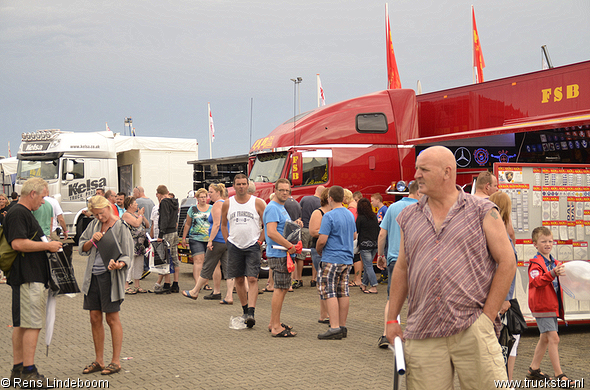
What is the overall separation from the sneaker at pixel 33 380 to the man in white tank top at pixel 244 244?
2.95 meters

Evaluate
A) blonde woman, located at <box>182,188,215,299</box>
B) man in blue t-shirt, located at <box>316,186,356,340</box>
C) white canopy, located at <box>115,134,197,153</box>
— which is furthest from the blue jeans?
white canopy, located at <box>115,134,197,153</box>

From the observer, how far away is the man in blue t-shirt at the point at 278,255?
7.33 metres

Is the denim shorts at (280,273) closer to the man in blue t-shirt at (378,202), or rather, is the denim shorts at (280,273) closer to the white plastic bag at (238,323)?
the white plastic bag at (238,323)

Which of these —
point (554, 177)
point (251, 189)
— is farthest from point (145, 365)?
point (554, 177)

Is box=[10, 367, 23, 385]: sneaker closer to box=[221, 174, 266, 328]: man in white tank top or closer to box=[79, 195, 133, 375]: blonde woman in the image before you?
box=[79, 195, 133, 375]: blonde woman

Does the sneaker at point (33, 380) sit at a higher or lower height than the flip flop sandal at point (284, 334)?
higher

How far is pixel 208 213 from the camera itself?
10586mm

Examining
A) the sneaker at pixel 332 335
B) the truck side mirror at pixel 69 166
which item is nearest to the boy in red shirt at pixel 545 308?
the sneaker at pixel 332 335

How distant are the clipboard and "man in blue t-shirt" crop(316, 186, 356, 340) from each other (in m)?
2.50

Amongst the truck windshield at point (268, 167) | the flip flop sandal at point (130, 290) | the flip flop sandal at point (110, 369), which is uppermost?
the truck windshield at point (268, 167)

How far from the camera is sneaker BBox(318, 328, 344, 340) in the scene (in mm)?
7109

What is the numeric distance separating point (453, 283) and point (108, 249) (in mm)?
3734

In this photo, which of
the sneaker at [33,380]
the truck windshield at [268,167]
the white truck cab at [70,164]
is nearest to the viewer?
the sneaker at [33,380]

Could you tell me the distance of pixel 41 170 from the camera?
1984 centimetres
